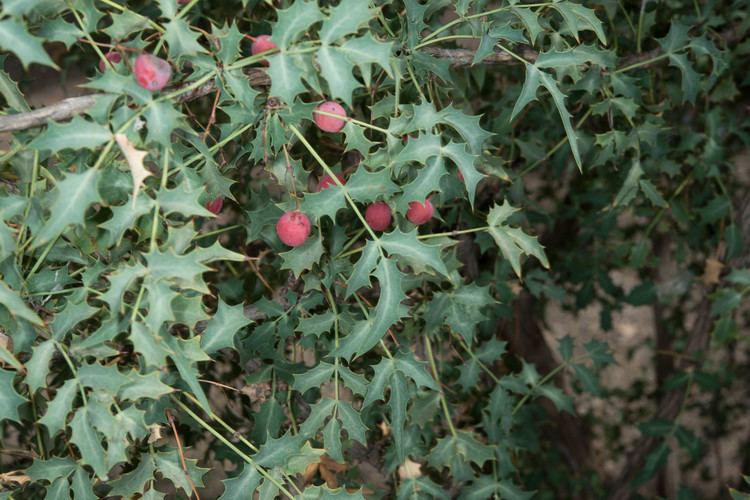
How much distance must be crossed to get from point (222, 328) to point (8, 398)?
28 cm

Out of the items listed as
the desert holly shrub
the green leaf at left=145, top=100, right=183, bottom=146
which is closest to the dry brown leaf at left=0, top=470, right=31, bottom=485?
the desert holly shrub

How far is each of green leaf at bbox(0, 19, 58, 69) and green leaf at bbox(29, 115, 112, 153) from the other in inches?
3.4

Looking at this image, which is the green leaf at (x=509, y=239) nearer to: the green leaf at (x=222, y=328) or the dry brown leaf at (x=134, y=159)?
the green leaf at (x=222, y=328)

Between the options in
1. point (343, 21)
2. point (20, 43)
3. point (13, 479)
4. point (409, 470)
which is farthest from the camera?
point (409, 470)

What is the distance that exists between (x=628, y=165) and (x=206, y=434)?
1.11 metres

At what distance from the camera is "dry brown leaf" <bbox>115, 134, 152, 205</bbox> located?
2.80ft

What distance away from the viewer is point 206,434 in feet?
5.99

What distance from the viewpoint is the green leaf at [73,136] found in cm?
84

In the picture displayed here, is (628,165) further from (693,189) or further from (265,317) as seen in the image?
(265,317)

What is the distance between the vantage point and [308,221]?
1.12 metres

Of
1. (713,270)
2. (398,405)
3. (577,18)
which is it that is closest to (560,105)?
(577,18)

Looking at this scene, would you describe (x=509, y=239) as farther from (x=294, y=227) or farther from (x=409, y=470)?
(x=409, y=470)

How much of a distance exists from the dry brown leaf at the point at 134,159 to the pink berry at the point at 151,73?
75 millimetres

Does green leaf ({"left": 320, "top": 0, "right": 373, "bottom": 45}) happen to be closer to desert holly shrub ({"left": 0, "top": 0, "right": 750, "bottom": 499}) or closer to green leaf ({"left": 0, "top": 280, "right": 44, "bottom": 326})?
desert holly shrub ({"left": 0, "top": 0, "right": 750, "bottom": 499})
